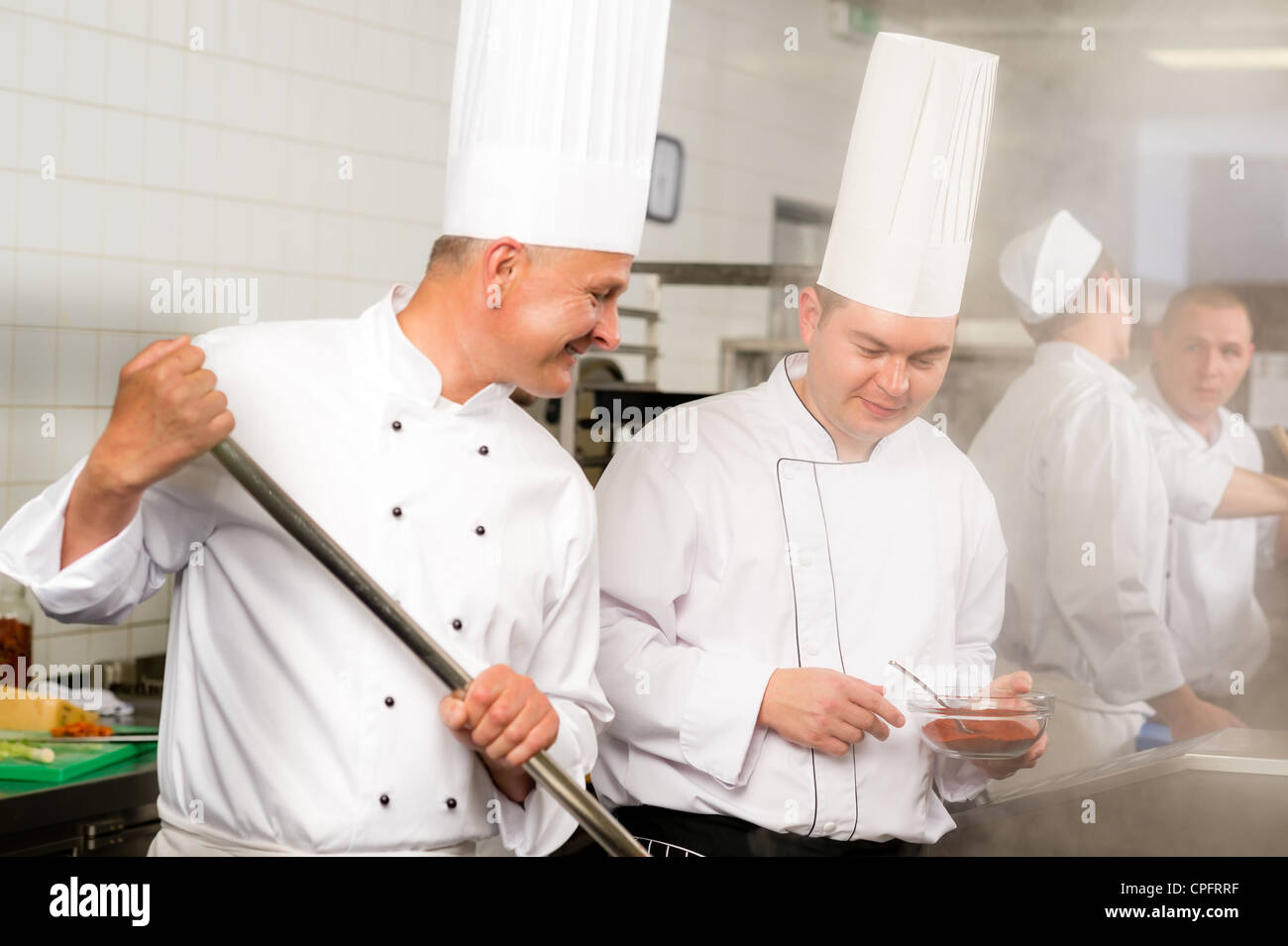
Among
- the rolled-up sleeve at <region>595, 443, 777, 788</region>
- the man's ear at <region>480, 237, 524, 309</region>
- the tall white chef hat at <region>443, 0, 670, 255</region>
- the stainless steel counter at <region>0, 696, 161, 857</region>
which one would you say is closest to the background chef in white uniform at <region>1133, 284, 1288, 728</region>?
the rolled-up sleeve at <region>595, 443, 777, 788</region>

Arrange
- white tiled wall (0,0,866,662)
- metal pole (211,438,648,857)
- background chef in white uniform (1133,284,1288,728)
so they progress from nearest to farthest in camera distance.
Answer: metal pole (211,438,648,857), background chef in white uniform (1133,284,1288,728), white tiled wall (0,0,866,662)

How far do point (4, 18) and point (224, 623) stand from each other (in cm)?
138

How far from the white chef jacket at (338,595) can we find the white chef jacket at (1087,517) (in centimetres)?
78

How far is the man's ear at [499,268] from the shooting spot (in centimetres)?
105

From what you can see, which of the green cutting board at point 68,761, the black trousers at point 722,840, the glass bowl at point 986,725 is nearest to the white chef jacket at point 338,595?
the black trousers at point 722,840

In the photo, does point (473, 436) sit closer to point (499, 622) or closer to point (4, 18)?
point (499, 622)

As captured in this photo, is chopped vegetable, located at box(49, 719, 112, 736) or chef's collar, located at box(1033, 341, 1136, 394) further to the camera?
chopped vegetable, located at box(49, 719, 112, 736)

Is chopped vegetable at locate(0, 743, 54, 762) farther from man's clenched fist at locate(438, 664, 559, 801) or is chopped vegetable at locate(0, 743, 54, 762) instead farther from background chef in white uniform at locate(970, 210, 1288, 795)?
background chef in white uniform at locate(970, 210, 1288, 795)

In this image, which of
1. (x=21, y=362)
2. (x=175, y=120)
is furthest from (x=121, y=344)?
(x=175, y=120)

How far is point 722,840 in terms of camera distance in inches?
50.3

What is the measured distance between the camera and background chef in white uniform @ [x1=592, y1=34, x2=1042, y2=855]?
4.17ft

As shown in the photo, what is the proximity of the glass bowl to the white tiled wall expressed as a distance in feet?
3.38

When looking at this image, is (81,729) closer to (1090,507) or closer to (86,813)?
(86,813)
